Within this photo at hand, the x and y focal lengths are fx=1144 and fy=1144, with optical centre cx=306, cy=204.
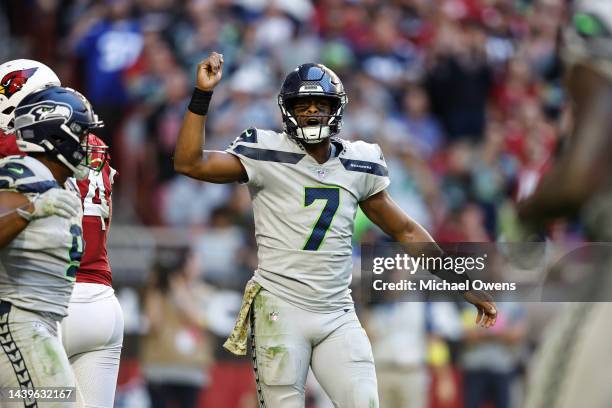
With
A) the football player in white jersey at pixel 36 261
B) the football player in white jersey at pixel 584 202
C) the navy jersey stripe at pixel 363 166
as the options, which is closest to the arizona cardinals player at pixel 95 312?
the football player in white jersey at pixel 36 261

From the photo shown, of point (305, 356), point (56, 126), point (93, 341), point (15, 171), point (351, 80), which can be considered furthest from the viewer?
point (351, 80)

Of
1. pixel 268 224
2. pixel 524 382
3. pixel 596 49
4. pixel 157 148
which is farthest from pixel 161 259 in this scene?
pixel 596 49

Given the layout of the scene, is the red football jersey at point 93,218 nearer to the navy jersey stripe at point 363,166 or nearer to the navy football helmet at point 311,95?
the navy football helmet at point 311,95

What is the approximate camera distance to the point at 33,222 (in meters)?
4.46

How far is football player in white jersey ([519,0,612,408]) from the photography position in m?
3.24

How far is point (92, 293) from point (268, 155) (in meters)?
1.09

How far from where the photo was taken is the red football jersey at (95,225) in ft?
18.1

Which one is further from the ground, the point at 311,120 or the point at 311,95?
the point at 311,95

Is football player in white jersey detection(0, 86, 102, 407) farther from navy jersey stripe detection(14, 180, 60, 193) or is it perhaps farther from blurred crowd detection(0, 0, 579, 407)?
blurred crowd detection(0, 0, 579, 407)

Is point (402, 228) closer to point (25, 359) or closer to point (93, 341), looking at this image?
point (93, 341)

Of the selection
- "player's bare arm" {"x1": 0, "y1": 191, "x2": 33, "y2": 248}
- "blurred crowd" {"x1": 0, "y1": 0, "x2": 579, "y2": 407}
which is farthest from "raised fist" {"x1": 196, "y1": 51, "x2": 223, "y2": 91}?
"blurred crowd" {"x1": 0, "y1": 0, "x2": 579, "y2": 407}

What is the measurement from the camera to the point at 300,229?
5.63 m

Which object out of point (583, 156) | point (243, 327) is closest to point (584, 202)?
point (583, 156)

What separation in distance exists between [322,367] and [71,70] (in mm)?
6845
